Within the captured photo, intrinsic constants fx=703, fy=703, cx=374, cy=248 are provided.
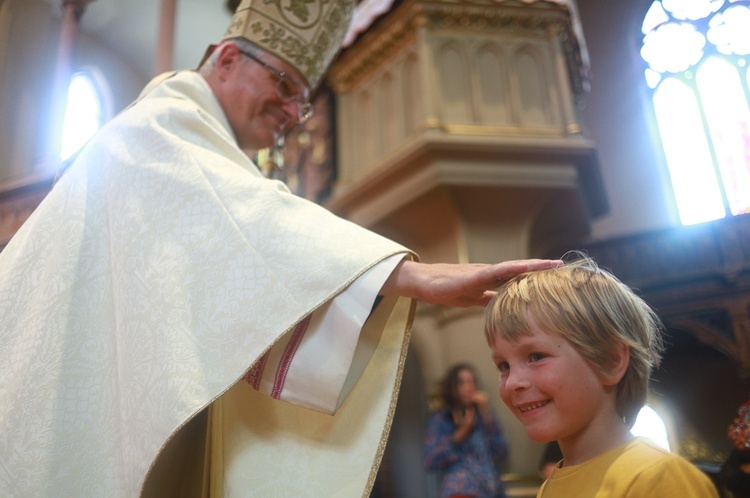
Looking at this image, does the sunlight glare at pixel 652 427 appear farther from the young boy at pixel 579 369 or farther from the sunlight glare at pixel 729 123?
the young boy at pixel 579 369

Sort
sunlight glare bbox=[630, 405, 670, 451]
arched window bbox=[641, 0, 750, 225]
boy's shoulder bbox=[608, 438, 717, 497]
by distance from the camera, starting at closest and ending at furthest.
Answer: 1. boy's shoulder bbox=[608, 438, 717, 497]
2. sunlight glare bbox=[630, 405, 670, 451]
3. arched window bbox=[641, 0, 750, 225]

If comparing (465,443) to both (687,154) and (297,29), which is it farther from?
(687,154)

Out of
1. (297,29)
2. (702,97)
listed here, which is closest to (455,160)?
(297,29)

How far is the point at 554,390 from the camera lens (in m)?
1.21

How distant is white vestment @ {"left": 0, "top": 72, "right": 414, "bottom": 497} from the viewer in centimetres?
139

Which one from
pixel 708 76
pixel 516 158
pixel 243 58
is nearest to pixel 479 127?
pixel 516 158

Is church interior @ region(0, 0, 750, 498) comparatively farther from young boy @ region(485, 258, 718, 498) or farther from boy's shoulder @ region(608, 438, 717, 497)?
boy's shoulder @ region(608, 438, 717, 497)

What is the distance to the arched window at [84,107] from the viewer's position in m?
5.09

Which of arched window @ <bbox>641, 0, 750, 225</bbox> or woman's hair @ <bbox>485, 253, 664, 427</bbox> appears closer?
woman's hair @ <bbox>485, 253, 664, 427</bbox>

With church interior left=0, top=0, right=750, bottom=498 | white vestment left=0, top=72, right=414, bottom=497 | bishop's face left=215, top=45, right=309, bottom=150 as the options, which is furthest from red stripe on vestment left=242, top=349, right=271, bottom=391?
church interior left=0, top=0, right=750, bottom=498

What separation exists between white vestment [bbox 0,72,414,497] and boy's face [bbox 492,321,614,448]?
1.12 ft

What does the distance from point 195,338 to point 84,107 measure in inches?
182

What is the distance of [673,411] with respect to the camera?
6078 millimetres

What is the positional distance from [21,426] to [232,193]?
25.1 inches
